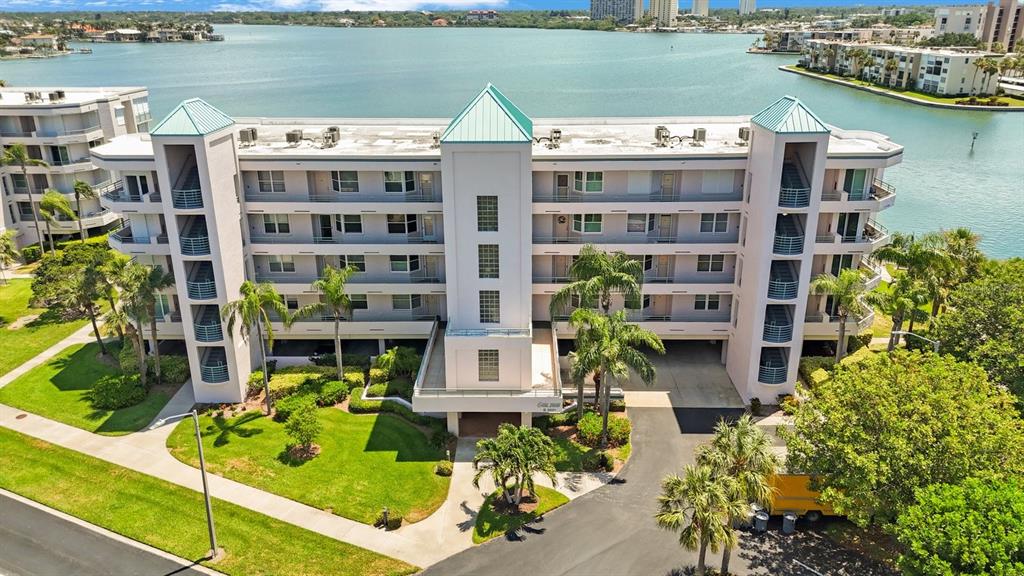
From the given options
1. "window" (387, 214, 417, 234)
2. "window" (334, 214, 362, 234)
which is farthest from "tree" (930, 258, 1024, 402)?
"window" (334, 214, 362, 234)

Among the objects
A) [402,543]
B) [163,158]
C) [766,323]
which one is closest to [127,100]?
[163,158]

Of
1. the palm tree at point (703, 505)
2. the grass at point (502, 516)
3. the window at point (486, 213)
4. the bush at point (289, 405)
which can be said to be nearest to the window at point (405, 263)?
the window at point (486, 213)

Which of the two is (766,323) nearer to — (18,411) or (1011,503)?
(1011,503)

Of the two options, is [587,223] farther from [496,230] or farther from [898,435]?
[898,435]

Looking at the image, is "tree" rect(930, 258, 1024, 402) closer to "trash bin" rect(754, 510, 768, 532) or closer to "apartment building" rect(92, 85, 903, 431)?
"apartment building" rect(92, 85, 903, 431)

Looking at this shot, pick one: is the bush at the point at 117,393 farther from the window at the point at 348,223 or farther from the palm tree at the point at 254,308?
the window at the point at 348,223

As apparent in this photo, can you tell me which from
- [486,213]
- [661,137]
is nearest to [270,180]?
[486,213]
